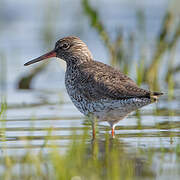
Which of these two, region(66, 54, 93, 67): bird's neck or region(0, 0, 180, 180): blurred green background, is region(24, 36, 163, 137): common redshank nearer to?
region(66, 54, 93, 67): bird's neck

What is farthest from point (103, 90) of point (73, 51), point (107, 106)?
point (73, 51)

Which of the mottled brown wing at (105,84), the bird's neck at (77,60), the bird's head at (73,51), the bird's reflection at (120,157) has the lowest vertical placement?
the bird's reflection at (120,157)

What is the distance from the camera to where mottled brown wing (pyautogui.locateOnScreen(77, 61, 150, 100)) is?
725cm

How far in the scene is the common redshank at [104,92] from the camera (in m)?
7.21

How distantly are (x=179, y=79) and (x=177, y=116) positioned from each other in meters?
3.42

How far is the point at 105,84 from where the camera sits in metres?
7.46

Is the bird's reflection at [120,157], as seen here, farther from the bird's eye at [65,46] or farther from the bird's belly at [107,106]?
the bird's eye at [65,46]

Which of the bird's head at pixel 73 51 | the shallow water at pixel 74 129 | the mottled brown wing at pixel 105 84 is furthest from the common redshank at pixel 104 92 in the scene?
the shallow water at pixel 74 129

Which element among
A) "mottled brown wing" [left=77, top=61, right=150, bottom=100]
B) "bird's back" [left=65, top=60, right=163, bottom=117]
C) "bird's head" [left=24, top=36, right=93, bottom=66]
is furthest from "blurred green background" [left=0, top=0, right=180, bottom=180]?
"bird's head" [left=24, top=36, right=93, bottom=66]

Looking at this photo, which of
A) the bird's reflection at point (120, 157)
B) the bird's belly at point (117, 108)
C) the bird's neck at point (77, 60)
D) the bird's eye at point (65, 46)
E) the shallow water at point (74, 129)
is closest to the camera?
the bird's reflection at point (120, 157)

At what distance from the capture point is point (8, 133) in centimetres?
773

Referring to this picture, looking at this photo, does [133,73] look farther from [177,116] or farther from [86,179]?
[86,179]

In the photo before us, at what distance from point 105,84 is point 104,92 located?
0.12 meters

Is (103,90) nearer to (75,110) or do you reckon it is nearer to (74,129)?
(74,129)
